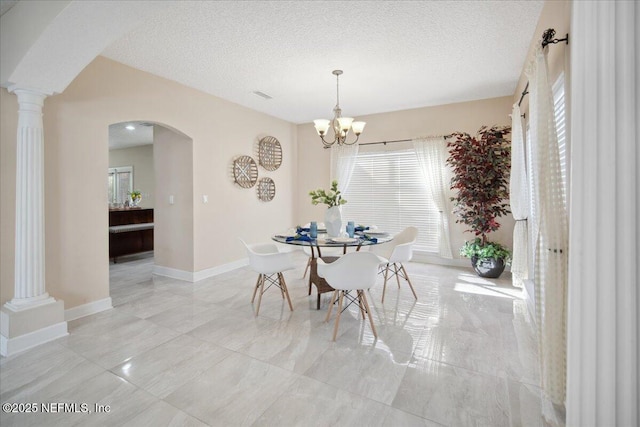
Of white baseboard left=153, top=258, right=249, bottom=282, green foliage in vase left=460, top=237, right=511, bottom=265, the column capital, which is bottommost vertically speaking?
white baseboard left=153, top=258, right=249, bottom=282

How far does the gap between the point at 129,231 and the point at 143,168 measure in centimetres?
376

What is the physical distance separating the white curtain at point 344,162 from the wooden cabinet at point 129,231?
401 cm

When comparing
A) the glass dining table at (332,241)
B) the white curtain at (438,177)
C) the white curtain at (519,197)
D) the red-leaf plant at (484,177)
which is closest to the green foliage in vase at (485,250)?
the red-leaf plant at (484,177)

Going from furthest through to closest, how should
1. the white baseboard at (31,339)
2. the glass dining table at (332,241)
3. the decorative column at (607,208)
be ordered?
1. the glass dining table at (332,241)
2. the white baseboard at (31,339)
3. the decorative column at (607,208)

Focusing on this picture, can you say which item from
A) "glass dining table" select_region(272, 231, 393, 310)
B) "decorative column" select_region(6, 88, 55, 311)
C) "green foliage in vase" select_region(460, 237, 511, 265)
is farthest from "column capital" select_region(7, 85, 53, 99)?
"green foliage in vase" select_region(460, 237, 511, 265)

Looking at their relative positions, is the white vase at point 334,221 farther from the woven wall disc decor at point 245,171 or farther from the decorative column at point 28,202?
the decorative column at point 28,202

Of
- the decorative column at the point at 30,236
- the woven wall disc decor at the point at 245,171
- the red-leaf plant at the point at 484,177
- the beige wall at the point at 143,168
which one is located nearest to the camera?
the decorative column at the point at 30,236

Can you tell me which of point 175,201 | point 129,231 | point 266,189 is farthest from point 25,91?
point 129,231

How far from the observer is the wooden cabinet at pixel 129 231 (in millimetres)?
5832

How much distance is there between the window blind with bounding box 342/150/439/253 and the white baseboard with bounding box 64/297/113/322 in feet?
13.6

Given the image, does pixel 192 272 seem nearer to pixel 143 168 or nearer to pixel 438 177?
pixel 438 177

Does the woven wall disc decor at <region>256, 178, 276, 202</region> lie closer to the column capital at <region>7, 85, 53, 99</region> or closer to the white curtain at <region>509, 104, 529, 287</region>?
the column capital at <region>7, 85, 53, 99</region>

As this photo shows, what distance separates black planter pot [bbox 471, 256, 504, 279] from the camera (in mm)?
4480

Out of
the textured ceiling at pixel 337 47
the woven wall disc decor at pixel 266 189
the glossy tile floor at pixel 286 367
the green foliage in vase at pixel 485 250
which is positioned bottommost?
the glossy tile floor at pixel 286 367
